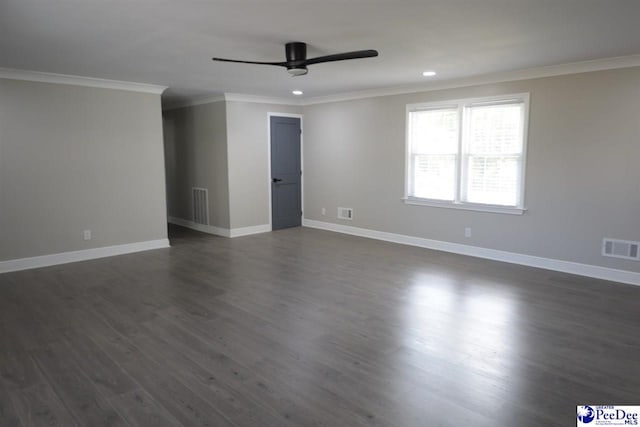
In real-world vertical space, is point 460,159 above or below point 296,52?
below

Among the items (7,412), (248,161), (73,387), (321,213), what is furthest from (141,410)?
(321,213)

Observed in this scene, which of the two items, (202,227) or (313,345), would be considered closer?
(313,345)

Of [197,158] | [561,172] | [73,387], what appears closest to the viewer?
[73,387]

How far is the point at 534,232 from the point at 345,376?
3.70 m

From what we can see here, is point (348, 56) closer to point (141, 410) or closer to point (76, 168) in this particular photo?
point (141, 410)

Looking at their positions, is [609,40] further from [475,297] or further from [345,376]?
[345,376]

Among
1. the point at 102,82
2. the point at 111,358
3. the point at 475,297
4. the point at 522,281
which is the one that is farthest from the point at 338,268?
the point at 102,82

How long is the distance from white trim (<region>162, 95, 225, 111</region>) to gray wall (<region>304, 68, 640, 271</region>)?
8.53 ft

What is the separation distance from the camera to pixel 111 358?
9.89ft

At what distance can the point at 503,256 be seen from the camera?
222 inches

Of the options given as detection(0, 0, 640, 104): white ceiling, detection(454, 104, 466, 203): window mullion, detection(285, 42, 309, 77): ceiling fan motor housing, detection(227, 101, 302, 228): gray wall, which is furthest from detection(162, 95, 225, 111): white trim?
detection(454, 104, 466, 203): window mullion

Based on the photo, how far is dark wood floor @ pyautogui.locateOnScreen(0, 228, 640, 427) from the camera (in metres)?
2.41

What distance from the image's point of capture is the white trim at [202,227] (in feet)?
24.3

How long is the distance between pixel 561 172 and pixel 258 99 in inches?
191
